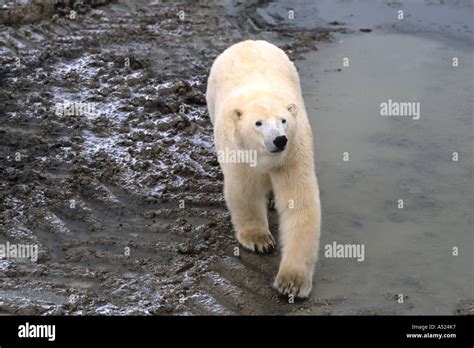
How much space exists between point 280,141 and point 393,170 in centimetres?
219

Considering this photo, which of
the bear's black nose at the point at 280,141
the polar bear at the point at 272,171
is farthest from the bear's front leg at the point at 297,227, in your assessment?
the bear's black nose at the point at 280,141

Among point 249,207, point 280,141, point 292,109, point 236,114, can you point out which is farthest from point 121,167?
point 280,141

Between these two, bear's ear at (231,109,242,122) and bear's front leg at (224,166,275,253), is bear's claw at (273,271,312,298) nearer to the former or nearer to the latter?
bear's front leg at (224,166,275,253)

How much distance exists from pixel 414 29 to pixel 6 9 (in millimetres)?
5551

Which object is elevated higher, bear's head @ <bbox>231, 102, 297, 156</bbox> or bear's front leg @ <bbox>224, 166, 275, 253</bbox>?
bear's head @ <bbox>231, 102, 297, 156</bbox>

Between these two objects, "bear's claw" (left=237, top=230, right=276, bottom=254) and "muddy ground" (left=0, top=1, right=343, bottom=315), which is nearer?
"muddy ground" (left=0, top=1, right=343, bottom=315)

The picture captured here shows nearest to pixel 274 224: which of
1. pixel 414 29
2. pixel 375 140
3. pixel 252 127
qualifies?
pixel 252 127

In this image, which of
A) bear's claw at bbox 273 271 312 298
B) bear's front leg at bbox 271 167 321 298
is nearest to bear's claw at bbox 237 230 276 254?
bear's front leg at bbox 271 167 321 298

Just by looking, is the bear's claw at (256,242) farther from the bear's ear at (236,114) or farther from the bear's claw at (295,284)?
the bear's ear at (236,114)

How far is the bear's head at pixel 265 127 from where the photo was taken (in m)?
4.83

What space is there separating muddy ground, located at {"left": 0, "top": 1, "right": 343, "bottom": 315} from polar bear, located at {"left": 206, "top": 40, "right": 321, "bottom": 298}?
0.19m

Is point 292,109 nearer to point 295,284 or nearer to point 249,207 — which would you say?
point 249,207

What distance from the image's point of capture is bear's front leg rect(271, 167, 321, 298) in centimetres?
503
